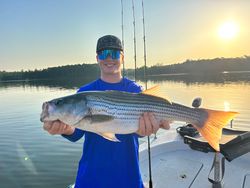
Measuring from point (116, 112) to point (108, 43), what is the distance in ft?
3.03

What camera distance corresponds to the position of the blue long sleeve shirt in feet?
10.8

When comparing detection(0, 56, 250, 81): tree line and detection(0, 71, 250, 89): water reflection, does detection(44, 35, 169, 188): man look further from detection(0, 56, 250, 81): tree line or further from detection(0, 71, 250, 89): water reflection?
detection(0, 56, 250, 81): tree line

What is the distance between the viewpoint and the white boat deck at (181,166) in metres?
5.53

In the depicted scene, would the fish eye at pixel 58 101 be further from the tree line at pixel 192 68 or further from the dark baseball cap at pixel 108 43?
the tree line at pixel 192 68

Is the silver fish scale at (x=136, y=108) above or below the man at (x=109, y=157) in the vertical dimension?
above

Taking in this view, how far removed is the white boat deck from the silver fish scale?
8.14ft

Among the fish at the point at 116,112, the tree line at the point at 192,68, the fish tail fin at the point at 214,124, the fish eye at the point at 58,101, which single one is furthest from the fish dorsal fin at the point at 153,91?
the tree line at the point at 192,68

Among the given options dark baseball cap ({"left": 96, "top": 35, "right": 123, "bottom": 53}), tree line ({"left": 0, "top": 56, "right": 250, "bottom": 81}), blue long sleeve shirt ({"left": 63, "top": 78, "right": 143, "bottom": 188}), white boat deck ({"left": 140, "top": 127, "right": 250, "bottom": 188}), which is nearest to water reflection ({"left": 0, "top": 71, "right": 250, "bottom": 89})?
tree line ({"left": 0, "top": 56, "right": 250, "bottom": 81})

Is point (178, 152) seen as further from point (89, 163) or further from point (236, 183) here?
point (89, 163)

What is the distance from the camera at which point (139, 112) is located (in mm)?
3291

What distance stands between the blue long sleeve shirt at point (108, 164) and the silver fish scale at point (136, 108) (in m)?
0.31

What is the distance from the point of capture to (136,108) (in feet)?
10.8

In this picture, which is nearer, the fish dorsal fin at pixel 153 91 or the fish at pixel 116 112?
the fish at pixel 116 112

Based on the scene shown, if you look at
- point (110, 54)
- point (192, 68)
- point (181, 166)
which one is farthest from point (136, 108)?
point (192, 68)
